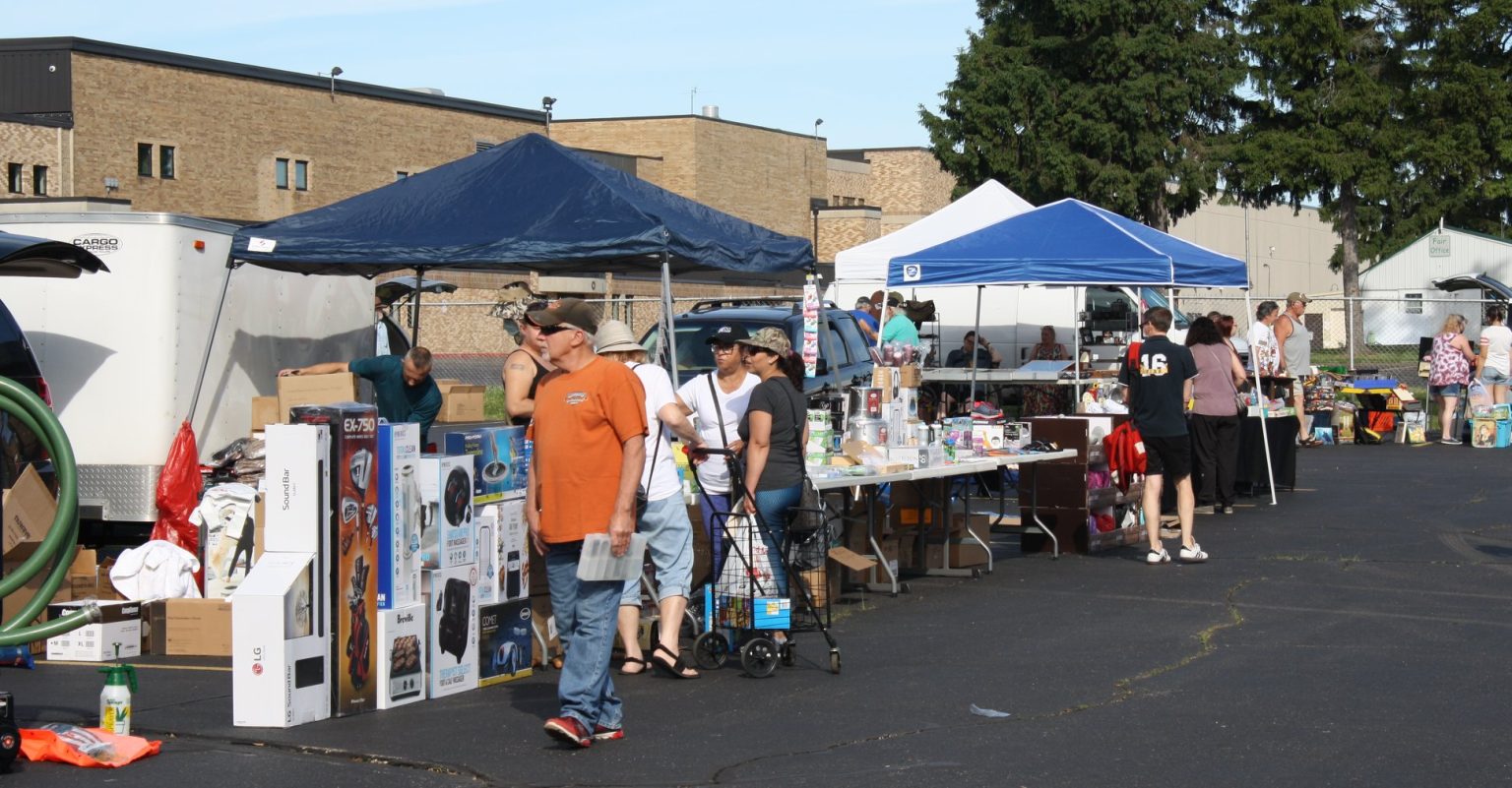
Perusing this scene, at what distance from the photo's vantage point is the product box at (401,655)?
27.2ft

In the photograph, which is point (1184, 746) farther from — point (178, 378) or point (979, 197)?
point (979, 197)

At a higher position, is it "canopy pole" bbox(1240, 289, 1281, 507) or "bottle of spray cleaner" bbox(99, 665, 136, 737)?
"canopy pole" bbox(1240, 289, 1281, 507)

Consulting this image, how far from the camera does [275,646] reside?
25.7ft

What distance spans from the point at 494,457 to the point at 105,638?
9.02 ft

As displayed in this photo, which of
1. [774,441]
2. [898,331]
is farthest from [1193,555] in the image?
[898,331]

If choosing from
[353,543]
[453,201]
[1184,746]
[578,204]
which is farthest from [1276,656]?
[453,201]

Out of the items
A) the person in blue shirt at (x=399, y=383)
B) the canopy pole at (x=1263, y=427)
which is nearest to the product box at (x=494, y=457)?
the person in blue shirt at (x=399, y=383)

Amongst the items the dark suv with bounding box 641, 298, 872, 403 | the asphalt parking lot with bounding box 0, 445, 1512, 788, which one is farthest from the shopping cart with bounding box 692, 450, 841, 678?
the dark suv with bounding box 641, 298, 872, 403

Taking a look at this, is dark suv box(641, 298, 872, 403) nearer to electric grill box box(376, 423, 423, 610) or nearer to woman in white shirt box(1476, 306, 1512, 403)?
electric grill box box(376, 423, 423, 610)

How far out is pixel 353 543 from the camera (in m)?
8.12

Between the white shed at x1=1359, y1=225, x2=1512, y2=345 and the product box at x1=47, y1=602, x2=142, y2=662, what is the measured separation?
4449 centimetres

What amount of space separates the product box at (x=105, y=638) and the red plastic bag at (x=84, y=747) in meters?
2.61

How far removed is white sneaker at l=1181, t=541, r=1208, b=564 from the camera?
13.4m

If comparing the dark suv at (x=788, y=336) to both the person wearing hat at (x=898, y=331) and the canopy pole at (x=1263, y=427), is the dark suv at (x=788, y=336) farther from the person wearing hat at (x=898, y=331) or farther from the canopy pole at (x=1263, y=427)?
the canopy pole at (x=1263, y=427)
